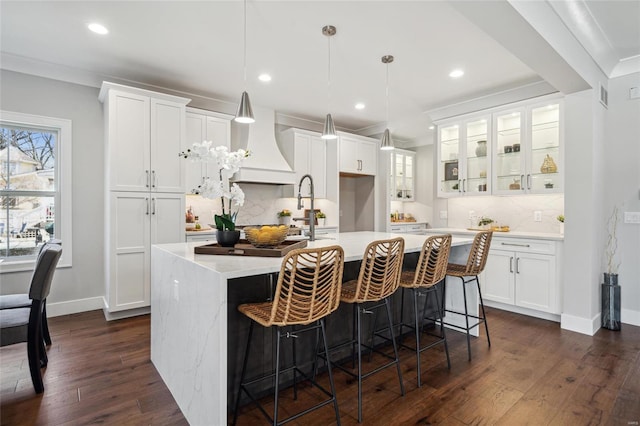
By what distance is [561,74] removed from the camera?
302 centimetres

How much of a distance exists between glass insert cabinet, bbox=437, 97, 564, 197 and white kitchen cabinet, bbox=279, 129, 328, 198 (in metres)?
1.83

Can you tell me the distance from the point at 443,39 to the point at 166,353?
336 cm

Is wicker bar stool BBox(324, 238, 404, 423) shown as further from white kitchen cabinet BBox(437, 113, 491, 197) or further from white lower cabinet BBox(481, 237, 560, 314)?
white kitchen cabinet BBox(437, 113, 491, 197)

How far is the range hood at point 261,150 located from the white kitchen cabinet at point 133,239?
1168 mm

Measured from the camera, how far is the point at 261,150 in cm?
491

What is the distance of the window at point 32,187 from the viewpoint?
356 cm

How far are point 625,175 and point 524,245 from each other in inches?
46.7

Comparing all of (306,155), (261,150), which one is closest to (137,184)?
(261,150)

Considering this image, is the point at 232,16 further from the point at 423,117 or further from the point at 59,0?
the point at 423,117

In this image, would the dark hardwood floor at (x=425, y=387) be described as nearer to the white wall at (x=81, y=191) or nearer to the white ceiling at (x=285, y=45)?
the white wall at (x=81, y=191)

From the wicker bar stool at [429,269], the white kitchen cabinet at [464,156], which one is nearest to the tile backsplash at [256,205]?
the white kitchen cabinet at [464,156]

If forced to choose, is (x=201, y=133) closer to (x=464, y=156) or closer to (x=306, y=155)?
(x=306, y=155)

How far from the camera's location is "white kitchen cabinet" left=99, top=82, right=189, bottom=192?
142 inches

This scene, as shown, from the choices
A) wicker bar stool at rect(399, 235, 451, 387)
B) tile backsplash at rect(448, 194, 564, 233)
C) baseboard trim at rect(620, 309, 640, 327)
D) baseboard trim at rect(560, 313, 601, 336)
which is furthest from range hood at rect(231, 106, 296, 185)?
baseboard trim at rect(620, 309, 640, 327)
